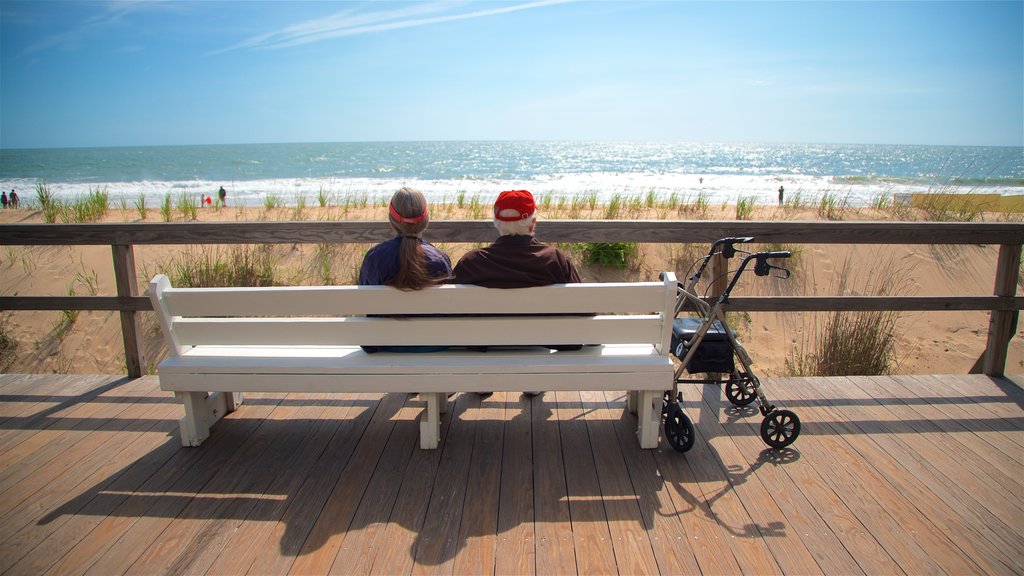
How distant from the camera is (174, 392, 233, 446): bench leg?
2.70m

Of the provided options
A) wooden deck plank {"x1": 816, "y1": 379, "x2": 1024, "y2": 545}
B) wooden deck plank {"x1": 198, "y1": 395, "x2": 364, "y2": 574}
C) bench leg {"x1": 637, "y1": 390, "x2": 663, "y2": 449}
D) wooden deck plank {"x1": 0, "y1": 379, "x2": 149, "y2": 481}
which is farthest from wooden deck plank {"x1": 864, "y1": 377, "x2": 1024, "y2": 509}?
wooden deck plank {"x1": 0, "y1": 379, "x2": 149, "y2": 481}

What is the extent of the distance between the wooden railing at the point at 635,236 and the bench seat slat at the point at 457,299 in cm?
88

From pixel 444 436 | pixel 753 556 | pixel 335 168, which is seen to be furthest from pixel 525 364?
pixel 335 168

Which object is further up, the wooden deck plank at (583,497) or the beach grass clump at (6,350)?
the wooden deck plank at (583,497)

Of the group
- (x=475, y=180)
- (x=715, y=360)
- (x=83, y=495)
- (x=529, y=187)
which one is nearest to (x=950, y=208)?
(x=715, y=360)

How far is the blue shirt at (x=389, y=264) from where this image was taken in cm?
255

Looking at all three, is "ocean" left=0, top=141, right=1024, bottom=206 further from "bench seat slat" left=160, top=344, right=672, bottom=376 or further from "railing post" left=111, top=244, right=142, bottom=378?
"bench seat slat" left=160, top=344, right=672, bottom=376

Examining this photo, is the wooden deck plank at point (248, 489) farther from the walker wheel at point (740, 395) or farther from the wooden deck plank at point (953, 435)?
the wooden deck plank at point (953, 435)

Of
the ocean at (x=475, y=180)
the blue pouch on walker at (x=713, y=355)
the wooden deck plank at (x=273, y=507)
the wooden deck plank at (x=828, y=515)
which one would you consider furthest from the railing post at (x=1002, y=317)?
the ocean at (x=475, y=180)

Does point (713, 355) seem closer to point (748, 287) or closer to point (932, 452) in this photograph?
point (932, 452)

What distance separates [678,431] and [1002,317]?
92.6 inches

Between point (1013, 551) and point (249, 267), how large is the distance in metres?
6.82

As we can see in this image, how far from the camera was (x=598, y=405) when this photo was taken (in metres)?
3.15

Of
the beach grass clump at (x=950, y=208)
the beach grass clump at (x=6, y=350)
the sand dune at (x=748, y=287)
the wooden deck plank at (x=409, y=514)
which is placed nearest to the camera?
the wooden deck plank at (x=409, y=514)
